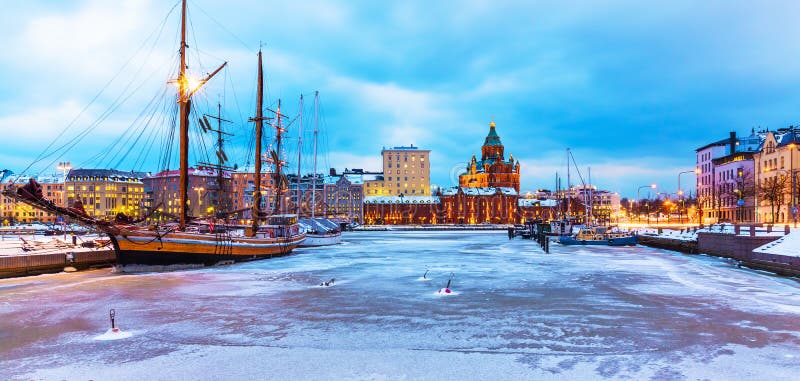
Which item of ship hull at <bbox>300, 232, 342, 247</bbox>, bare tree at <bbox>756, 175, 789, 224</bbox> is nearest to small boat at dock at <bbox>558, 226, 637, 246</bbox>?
bare tree at <bbox>756, 175, 789, 224</bbox>

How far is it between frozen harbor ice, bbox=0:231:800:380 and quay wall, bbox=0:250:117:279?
2977 millimetres

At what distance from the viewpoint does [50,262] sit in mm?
35312

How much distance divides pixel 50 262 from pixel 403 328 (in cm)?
3057

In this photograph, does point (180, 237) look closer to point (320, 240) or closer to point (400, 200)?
point (320, 240)

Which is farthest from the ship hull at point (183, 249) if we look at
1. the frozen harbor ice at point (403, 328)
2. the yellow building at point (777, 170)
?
the yellow building at point (777, 170)

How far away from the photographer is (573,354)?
44.4 ft

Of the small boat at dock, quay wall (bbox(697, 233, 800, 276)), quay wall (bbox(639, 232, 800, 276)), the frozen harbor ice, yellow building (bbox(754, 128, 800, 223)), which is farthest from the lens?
yellow building (bbox(754, 128, 800, 223))

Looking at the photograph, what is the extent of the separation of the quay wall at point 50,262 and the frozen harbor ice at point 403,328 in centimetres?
298

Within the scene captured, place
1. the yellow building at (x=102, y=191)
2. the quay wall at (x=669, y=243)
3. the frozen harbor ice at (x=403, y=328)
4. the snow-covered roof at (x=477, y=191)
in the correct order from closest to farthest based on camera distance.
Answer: the frozen harbor ice at (x=403, y=328)
the quay wall at (x=669, y=243)
the yellow building at (x=102, y=191)
the snow-covered roof at (x=477, y=191)

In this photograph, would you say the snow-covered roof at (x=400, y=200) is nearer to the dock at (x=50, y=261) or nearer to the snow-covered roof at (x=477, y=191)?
the snow-covered roof at (x=477, y=191)

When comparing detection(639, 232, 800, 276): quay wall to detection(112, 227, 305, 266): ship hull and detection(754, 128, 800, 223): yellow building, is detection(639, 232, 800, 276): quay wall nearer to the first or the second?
detection(754, 128, 800, 223): yellow building

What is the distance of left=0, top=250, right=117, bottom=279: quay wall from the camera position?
3231 cm

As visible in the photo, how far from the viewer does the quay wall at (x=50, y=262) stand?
32312 millimetres

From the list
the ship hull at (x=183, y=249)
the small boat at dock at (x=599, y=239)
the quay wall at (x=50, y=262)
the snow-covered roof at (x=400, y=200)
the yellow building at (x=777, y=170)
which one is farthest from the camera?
the snow-covered roof at (x=400, y=200)
